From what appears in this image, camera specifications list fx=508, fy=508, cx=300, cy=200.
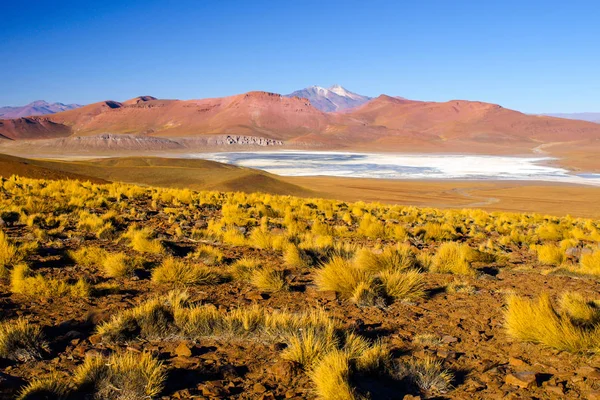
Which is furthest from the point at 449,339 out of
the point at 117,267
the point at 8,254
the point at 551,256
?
the point at 8,254

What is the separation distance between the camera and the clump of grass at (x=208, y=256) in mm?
8234

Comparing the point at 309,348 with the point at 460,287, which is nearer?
the point at 309,348

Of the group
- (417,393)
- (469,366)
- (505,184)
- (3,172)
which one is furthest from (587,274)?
(505,184)

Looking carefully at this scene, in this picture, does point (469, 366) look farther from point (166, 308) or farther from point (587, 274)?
point (587, 274)

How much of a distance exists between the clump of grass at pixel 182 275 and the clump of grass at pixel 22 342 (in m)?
2.24

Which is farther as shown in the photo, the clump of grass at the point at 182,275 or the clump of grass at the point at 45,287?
the clump of grass at the point at 182,275

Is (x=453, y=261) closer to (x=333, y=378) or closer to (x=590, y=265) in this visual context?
(x=590, y=265)

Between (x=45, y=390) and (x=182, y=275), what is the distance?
3.28 meters

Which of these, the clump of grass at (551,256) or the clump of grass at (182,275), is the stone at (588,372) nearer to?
the clump of grass at (182,275)

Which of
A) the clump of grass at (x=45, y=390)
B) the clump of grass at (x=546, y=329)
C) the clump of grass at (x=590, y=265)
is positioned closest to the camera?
the clump of grass at (x=45, y=390)

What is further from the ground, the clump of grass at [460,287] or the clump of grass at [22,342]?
the clump of grass at [22,342]

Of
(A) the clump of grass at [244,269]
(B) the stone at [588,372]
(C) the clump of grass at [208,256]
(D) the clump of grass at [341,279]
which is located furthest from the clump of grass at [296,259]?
(B) the stone at [588,372]

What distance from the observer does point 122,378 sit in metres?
3.80

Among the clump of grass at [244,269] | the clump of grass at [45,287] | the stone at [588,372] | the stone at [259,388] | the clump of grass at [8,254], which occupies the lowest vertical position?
the stone at [259,388]
